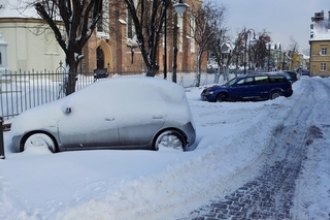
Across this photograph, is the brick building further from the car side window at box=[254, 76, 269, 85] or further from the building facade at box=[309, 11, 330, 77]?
the building facade at box=[309, 11, 330, 77]

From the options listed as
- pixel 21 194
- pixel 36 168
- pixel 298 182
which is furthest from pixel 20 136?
pixel 298 182

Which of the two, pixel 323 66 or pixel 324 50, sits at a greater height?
pixel 324 50

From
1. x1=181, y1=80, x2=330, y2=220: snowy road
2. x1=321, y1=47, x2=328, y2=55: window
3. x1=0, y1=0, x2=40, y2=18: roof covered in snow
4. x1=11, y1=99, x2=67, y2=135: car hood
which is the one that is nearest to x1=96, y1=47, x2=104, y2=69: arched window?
x1=0, y1=0, x2=40, y2=18: roof covered in snow

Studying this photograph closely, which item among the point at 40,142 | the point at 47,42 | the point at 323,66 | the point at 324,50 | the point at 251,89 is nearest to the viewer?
the point at 40,142

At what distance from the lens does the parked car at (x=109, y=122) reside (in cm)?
717

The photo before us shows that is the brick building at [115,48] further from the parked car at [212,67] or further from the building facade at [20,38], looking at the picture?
the building facade at [20,38]

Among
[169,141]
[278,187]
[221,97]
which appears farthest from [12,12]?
[278,187]

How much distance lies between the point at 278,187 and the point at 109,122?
3510mm

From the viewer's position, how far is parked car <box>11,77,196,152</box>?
717 centimetres

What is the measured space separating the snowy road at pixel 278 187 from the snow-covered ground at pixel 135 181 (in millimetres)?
74

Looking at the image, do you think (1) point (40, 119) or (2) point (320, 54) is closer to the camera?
(1) point (40, 119)

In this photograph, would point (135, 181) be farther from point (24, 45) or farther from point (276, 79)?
point (24, 45)

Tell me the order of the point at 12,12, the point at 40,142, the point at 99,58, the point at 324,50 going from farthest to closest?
the point at 324,50
the point at 99,58
the point at 12,12
the point at 40,142

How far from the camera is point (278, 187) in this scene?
5.87m
